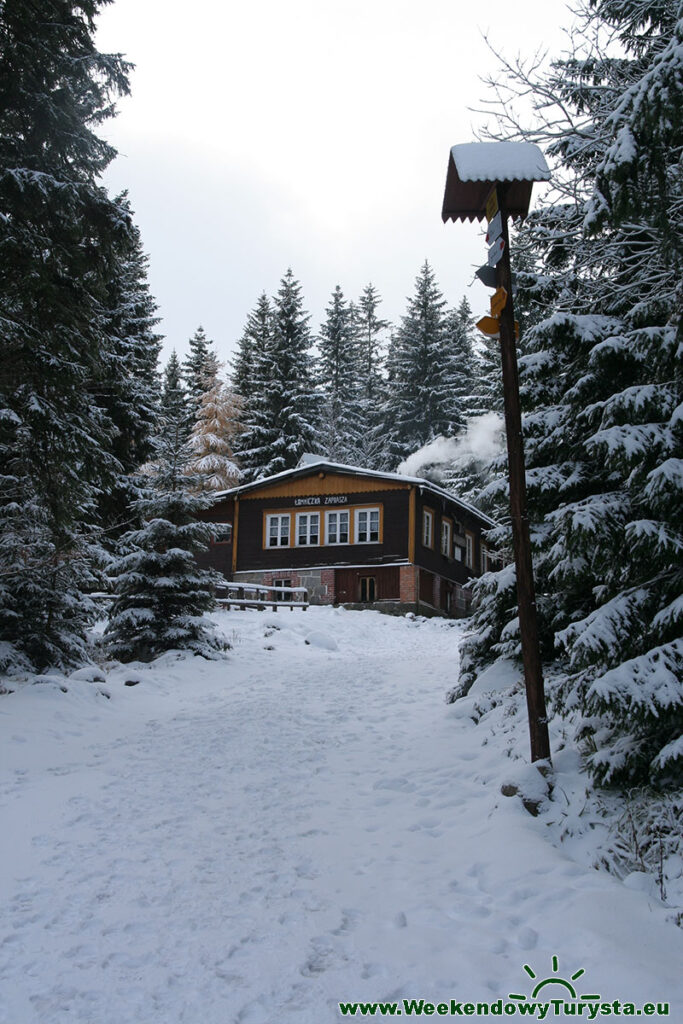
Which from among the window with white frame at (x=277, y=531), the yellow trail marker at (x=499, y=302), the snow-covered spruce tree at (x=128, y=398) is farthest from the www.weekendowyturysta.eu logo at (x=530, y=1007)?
the window with white frame at (x=277, y=531)

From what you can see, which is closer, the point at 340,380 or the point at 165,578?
the point at 165,578

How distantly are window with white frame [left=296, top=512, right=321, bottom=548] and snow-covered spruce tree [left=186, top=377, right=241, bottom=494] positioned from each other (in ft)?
39.9

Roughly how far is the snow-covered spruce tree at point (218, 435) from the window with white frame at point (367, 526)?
14.1 metres

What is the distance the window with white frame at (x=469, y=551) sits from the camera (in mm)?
36281

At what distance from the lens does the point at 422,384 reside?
2095 inches

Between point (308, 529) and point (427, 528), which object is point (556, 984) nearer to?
Answer: point (427, 528)

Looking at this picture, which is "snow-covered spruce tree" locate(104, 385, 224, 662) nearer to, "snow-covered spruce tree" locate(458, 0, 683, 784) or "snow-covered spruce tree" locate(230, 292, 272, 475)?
"snow-covered spruce tree" locate(458, 0, 683, 784)

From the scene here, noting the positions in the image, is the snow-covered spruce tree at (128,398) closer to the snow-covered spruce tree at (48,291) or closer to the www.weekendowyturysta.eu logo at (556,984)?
the snow-covered spruce tree at (48,291)

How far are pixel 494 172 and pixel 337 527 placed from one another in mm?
25112

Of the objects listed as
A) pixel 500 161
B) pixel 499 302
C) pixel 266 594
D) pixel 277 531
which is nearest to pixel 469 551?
pixel 277 531

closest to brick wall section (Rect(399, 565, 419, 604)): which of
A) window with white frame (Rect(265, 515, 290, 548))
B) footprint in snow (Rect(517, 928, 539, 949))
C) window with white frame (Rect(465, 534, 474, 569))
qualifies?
window with white frame (Rect(265, 515, 290, 548))

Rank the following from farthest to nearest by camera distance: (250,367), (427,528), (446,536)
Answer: (250,367)
(446,536)
(427,528)

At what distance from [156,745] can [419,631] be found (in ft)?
52.5

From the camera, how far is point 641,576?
20.1 ft
